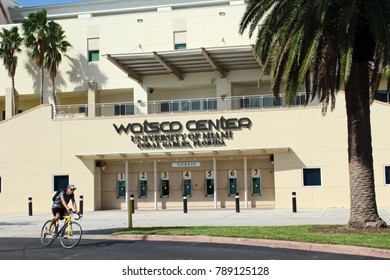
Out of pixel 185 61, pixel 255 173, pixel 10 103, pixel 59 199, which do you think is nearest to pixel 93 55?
pixel 10 103

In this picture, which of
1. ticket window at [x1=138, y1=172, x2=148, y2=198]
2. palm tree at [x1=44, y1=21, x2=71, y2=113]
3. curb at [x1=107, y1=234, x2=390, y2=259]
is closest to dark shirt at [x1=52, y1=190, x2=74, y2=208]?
curb at [x1=107, y1=234, x2=390, y2=259]

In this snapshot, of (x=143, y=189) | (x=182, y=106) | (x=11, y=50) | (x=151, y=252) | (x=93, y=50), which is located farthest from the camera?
(x=11, y=50)

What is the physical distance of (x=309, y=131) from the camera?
29828 millimetres

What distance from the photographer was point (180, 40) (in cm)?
3738

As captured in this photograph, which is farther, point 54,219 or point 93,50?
point 93,50

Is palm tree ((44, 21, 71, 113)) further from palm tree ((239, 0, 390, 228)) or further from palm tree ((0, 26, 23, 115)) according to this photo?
palm tree ((239, 0, 390, 228))

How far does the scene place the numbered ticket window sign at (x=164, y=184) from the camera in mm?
32669

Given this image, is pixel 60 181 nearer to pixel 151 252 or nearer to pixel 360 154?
pixel 151 252

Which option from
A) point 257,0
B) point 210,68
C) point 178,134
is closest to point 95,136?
point 178,134

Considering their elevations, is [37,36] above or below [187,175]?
above

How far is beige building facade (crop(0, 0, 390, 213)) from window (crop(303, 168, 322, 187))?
0.05m

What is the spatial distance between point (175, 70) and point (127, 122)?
543 centimetres

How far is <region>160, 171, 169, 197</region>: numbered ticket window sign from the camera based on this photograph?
3267cm

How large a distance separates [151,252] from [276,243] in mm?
3234
